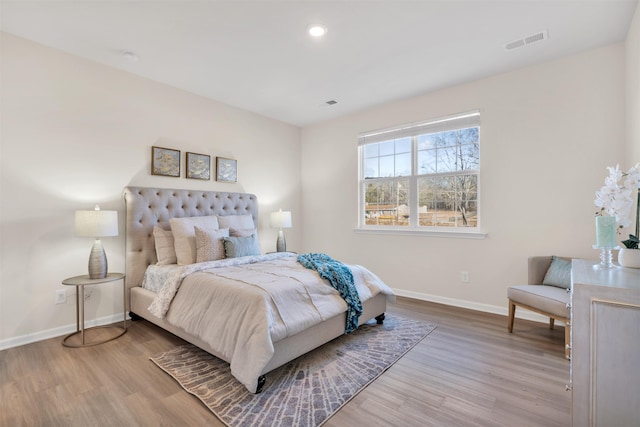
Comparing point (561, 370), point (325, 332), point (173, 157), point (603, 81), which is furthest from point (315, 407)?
point (603, 81)

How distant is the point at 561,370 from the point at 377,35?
9.82 feet

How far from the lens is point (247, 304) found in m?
2.01

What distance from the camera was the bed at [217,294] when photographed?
6.40 ft

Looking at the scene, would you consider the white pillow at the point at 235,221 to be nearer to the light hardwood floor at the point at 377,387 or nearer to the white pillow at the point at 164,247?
the white pillow at the point at 164,247

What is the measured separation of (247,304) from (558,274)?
2.79 m

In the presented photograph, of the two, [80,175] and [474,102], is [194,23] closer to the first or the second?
[80,175]

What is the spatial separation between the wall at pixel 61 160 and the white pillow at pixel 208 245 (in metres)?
0.87

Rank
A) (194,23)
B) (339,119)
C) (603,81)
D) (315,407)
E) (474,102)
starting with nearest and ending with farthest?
(315,407) < (194,23) < (603,81) < (474,102) < (339,119)

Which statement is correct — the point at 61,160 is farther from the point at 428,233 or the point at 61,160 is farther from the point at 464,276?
the point at 464,276

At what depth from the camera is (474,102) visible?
11.4 ft

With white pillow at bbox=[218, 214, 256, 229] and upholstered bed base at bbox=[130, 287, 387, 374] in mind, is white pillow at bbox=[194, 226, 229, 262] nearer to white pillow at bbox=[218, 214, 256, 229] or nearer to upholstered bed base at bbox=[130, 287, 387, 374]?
white pillow at bbox=[218, 214, 256, 229]

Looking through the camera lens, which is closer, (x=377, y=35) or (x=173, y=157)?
(x=377, y=35)

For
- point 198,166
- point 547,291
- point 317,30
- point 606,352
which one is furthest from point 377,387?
point 198,166

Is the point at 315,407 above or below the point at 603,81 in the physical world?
below
